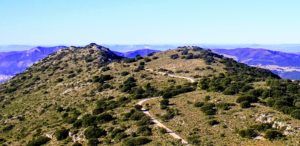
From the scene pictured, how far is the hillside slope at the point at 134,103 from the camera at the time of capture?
213ft

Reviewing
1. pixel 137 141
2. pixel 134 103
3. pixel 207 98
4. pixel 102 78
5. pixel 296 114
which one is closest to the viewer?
pixel 137 141

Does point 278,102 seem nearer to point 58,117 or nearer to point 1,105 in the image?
point 58,117

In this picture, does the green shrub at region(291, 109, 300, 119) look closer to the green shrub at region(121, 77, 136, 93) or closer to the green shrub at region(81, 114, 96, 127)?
the green shrub at region(81, 114, 96, 127)

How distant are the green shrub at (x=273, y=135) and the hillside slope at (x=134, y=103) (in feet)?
0.60

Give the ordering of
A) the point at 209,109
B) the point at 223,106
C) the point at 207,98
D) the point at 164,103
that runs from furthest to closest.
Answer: the point at 164,103, the point at 207,98, the point at 223,106, the point at 209,109

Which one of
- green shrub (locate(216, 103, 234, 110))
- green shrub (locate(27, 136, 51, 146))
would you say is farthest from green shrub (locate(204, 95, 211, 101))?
green shrub (locate(27, 136, 51, 146))

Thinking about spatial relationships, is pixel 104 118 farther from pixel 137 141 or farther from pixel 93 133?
pixel 137 141

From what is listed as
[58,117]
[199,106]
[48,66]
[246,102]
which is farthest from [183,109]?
[48,66]

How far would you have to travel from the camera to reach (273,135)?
55.7 m

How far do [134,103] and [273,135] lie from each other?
128ft

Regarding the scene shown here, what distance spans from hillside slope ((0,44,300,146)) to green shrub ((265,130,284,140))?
0.18 m

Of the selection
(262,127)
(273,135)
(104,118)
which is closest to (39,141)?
(104,118)

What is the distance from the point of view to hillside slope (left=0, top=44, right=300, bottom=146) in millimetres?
65062

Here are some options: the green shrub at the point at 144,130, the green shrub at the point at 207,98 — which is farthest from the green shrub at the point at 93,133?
the green shrub at the point at 207,98
